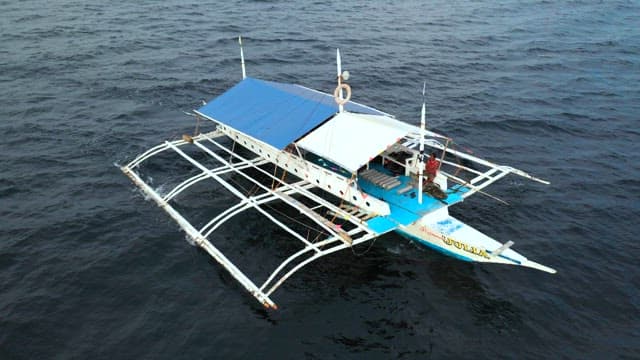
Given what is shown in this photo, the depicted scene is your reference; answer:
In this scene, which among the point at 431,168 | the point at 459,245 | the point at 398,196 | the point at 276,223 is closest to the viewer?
the point at 459,245

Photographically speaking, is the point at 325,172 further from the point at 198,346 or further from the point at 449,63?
the point at 449,63

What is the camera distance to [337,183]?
2894cm

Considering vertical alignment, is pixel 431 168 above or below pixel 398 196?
above

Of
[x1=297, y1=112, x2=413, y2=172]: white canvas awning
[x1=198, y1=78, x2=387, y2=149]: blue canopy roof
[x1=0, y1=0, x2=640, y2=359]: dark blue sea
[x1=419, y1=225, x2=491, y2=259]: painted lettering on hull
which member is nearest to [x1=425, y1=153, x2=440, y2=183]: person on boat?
[x1=297, y1=112, x2=413, y2=172]: white canvas awning

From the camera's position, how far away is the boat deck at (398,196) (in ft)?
88.1

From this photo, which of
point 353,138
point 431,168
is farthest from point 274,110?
point 431,168

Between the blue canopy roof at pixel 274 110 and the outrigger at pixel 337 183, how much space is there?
8cm

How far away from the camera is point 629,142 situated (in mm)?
41719

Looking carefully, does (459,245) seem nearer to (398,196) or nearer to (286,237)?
(398,196)

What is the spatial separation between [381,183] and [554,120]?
982 inches

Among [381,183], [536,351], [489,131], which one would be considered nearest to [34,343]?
[381,183]

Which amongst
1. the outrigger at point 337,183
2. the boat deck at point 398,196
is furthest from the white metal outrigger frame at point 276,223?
the boat deck at point 398,196

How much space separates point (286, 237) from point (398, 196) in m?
7.50

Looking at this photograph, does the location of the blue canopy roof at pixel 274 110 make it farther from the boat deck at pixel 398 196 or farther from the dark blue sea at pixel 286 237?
the dark blue sea at pixel 286 237
